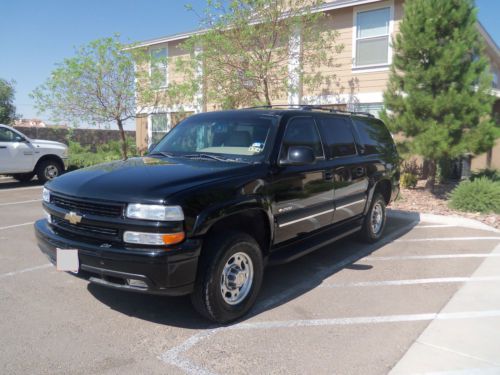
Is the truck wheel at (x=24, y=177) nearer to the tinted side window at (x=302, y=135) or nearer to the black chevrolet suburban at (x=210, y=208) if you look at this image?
the black chevrolet suburban at (x=210, y=208)

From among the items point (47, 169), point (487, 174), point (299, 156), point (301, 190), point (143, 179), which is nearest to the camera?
point (143, 179)

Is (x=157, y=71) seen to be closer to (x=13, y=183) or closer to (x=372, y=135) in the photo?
(x=13, y=183)

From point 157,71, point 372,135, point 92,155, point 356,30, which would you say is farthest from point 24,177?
point 356,30

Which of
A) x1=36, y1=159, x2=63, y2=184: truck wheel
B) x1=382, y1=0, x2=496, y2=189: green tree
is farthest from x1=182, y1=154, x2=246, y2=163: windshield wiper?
x1=36, y1=159, x2=63, y2=184: truck wheel

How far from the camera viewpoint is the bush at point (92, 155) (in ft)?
52.9

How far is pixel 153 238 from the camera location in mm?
3229

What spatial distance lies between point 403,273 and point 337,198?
47.8 inches

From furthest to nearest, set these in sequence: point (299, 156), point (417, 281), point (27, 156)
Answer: point (27, 156)
point (417, 281)
point (299, 156)

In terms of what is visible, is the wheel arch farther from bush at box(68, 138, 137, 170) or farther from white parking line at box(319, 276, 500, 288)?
bush at box(68, 138, 137, 170)

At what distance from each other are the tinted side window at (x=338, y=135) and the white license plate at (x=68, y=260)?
3096 mm

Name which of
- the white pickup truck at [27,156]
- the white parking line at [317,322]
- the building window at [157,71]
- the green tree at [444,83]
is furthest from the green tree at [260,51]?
the white parking line at [317,322]

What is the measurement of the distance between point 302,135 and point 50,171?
1046cm

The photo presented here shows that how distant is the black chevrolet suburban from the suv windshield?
2 cm

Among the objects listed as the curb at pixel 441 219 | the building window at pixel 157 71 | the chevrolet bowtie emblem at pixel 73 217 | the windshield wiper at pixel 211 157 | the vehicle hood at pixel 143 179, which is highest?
the building window at pixel 157 71
